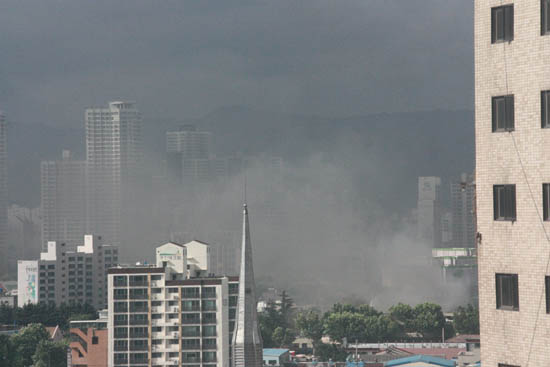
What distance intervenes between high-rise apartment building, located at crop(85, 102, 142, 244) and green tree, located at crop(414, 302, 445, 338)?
31380 mm

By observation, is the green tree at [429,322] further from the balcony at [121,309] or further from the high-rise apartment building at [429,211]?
the high-rise apartment building at [429,211]

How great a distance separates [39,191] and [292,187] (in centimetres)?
1621

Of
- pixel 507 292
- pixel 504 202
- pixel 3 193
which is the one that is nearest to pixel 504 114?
pixel 504 202

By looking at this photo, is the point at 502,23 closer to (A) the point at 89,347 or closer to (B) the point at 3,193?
(A) the point at 89,347

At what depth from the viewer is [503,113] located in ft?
11.0

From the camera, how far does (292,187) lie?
6931 cm

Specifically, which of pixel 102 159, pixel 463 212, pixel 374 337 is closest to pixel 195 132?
pixel 102 159

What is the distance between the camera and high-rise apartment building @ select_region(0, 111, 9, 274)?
178ft

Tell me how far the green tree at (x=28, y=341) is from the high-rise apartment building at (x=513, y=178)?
1827cm

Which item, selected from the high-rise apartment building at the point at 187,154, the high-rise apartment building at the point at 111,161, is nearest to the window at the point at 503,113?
the high-rise apartment building at the point at 111,161

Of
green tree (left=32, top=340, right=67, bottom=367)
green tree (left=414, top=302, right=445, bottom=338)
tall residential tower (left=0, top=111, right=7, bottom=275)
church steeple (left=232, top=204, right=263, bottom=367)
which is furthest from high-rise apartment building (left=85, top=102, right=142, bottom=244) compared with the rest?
church steeple (left=232, top=204, right=263, bottom=367)

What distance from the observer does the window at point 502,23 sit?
133 inches

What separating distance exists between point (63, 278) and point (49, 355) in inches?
627

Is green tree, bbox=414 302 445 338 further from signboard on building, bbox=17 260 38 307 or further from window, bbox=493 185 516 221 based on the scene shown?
window, bbox=493 185 516 221
